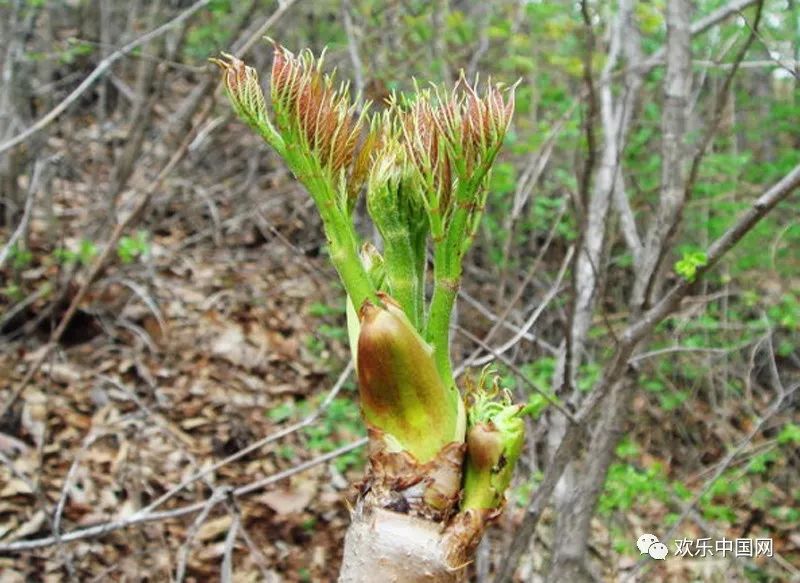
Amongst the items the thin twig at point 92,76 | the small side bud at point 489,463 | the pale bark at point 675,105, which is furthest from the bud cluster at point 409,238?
the thin twig at point 92,76

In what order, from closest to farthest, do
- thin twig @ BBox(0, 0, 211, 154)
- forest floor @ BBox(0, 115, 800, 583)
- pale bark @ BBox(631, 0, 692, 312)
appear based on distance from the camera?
pale bark @ BBox(631, 0, 692, 312)
thin twig @ BBox(0, 0, 211, 154)
forest floor @ BBox(0, 115, 800, 583)

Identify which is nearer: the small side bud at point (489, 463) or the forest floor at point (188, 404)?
the small side bud at point (489, 463)

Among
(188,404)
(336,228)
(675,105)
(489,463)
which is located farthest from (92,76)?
(489,463)

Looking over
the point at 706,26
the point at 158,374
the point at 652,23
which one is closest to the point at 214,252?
the point at 158,374

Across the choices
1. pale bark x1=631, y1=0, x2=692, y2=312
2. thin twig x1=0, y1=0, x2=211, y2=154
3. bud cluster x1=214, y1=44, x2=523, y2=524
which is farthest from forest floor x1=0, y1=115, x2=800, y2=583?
bud cluster x1=214, y1=44, x2=523, y2=524

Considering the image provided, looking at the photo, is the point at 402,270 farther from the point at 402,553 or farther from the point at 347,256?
the point at 402,553

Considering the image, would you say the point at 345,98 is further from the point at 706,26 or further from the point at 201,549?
the point at 201,549

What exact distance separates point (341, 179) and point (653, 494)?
2930 millimetres

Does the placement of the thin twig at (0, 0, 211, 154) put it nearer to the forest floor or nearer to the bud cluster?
the forest floor

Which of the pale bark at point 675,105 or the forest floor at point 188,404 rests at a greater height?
the pale bark at point 675,105

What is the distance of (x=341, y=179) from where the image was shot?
940 mm

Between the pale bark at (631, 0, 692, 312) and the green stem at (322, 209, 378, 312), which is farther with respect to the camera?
the pale bark at (631, 0, 692, 312)

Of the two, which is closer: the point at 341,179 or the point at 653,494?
the point at 341,179

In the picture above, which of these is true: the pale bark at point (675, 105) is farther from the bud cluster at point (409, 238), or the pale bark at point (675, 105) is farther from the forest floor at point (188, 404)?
the bud cluster at point (409, 238)
